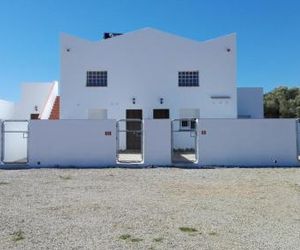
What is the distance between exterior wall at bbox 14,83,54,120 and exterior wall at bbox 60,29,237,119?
5.90m

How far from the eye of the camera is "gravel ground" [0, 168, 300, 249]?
22.1 ft

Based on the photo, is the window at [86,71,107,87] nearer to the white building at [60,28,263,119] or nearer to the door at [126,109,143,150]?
the white building at [60,28,263,119]

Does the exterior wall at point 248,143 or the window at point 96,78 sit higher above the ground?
the window at point 96,78

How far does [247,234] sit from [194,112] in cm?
1978

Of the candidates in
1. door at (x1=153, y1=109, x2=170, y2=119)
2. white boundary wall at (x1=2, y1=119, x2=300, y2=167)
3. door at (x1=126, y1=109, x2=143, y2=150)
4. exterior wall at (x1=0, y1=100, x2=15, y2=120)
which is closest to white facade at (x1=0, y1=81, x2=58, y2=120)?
exterior wall at (x1=0, y1=100, x2=15, y2=120)

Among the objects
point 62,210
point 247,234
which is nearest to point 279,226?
point 247,234

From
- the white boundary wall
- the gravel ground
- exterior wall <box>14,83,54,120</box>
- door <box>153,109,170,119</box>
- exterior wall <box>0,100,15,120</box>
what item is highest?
exterior wall <box>14,83,54,120</box>

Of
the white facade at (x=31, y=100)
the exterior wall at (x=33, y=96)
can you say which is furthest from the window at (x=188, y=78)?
the exterior wall at (x=33, y=96)

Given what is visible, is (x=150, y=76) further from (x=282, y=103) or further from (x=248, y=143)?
(x=282, y=103)

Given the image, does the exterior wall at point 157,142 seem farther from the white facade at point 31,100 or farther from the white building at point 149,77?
the white facade at point 31,100

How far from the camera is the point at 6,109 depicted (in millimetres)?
31578

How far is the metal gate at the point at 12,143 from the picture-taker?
18719 millimetres

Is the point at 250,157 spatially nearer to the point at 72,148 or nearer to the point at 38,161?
the point at 72,148

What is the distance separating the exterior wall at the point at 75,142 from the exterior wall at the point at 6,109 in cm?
1376
